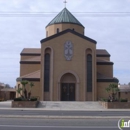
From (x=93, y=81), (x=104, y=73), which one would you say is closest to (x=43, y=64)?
(x=93, y=81)

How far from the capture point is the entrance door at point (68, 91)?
43875mm

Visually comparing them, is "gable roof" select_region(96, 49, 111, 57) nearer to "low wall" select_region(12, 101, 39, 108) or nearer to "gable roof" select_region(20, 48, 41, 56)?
"gable roof" select_region(20, 48, 41, 56)

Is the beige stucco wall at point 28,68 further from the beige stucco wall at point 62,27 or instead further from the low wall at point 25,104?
the low wall at point 25,104

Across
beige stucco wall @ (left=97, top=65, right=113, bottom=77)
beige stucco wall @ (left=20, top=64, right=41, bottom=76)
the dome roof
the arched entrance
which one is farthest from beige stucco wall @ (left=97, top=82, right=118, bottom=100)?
the dome roof

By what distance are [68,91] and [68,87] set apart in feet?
2.06

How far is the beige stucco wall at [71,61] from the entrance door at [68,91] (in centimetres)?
131

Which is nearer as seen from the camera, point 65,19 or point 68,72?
point 68,72

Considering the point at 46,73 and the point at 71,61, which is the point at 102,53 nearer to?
the point at 71,61

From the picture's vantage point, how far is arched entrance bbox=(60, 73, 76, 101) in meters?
43.9

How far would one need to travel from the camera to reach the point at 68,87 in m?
44.2

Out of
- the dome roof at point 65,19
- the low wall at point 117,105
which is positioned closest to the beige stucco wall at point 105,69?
the dome roof at point 65,19

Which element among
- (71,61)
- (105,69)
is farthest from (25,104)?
(105,69)

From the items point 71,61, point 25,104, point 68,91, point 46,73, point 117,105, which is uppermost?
point 71,61

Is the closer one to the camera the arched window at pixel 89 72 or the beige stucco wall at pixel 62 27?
the arched window at pixel 89 72
